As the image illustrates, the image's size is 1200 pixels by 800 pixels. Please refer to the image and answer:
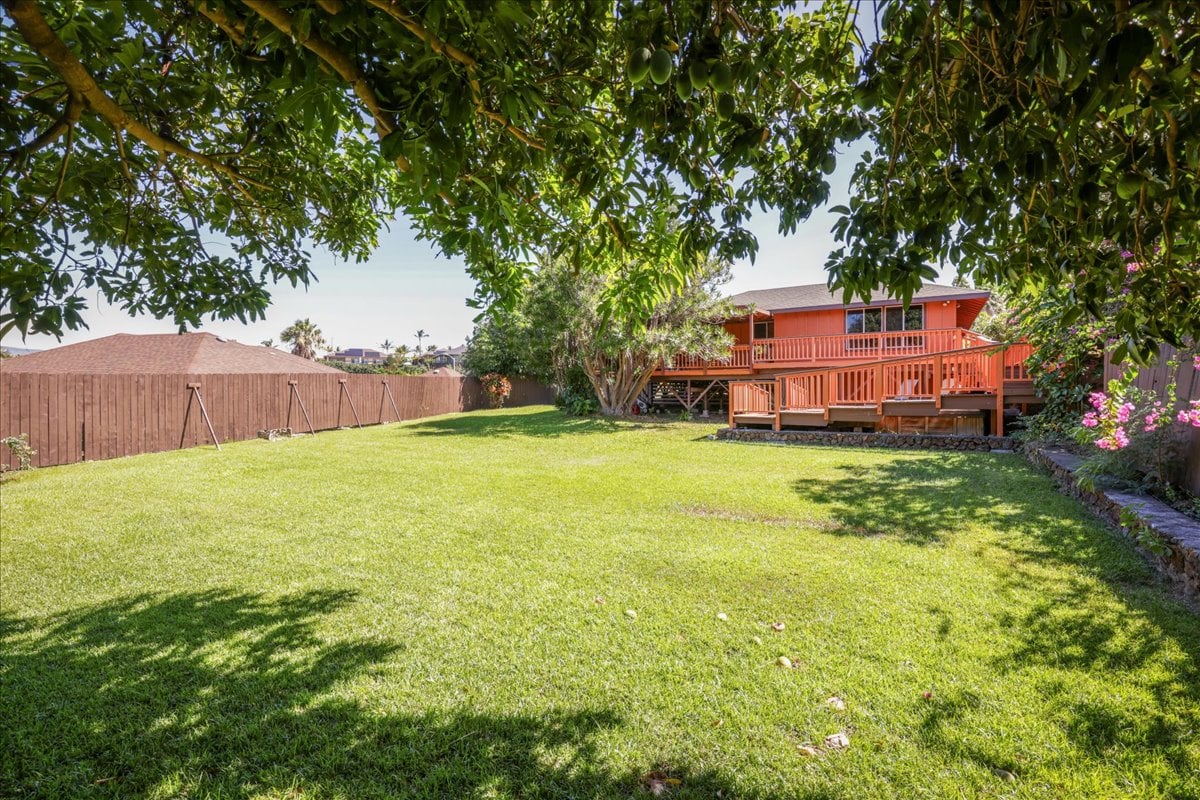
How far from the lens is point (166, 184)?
12.2ft

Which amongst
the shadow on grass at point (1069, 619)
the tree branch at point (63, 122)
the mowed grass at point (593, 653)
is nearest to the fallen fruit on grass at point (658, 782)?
the mowed grass at point (593, 653)

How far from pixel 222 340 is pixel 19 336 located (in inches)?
788

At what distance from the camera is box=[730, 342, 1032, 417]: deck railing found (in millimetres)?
9641

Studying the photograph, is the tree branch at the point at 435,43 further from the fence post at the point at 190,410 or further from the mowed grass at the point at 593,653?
the fence post at the point at 190,410

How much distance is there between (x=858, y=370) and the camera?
10930mm

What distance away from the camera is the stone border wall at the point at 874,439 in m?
9.25

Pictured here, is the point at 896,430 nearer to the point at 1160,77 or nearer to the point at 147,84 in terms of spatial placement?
the point at 1160,77

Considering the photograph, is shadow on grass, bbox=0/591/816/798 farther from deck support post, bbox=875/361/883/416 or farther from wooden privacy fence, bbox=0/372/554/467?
deck support post, bbox=875/361/883/416

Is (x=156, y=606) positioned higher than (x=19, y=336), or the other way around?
(x=19, y=336)

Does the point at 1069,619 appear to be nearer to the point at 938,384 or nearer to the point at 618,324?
the point at 938,384

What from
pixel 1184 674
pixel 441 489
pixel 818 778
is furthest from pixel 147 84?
pixel 1184 674

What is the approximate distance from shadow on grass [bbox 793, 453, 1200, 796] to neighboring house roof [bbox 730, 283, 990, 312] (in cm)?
1096

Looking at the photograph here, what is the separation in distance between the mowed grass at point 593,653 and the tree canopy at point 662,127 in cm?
175

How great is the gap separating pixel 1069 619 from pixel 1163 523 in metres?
1.53
